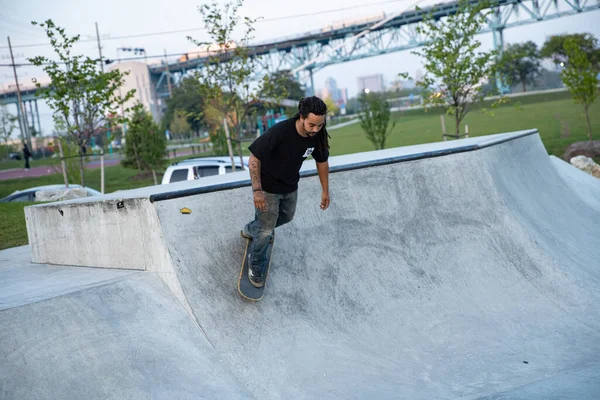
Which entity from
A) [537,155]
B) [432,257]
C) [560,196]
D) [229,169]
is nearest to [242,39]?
[229,169]

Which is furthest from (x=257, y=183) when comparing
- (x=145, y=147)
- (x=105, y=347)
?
(x=145, y=147)

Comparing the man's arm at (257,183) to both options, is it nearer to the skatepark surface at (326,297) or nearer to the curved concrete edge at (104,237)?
the skatepark surface at (326,297)

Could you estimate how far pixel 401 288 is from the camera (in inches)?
215

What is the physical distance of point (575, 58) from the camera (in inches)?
894

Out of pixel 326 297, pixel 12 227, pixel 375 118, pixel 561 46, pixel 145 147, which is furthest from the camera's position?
pixel 561 46

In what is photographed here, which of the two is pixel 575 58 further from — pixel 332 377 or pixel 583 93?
pixel 332 377

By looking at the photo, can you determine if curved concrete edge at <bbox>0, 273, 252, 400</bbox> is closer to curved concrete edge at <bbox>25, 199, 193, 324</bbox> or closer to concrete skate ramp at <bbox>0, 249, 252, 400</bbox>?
concrete skate ramp at <bbox>0, 249, 252, 400</bbox>

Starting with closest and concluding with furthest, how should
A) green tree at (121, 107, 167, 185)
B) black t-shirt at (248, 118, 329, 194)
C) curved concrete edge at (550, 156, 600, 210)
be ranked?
black t-shirt at (248, 118, 329, 194) → curved concrete edge at (550, 156, 600, 210) → green tree at (121, 107, 167, 185)

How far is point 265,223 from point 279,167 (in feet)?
1.72

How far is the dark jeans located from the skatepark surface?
0.31 metres

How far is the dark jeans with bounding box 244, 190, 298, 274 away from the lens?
4879 millimetres

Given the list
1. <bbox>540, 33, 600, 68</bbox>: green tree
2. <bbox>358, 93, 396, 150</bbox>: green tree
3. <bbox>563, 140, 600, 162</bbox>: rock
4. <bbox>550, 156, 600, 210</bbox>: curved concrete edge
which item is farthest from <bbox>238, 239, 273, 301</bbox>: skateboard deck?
<bbox>540, 33, 600, 68</bbox>: green tree

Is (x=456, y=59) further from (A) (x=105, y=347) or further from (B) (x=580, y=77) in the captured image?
(A) (x=105, y=347)

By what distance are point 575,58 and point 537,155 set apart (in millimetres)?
15474
